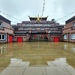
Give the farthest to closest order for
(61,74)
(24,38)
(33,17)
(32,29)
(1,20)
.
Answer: (33,17), (32,29), (24,38), (1,20), (61,74)

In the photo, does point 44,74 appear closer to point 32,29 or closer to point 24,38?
point 24,38

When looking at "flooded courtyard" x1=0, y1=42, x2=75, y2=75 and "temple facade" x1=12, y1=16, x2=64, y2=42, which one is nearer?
"flooded courtyard" x1=0, y1=42, x2=75, y2=75

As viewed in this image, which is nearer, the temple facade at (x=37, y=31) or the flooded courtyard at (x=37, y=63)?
the flooded courtyard at (x=37, y=63)

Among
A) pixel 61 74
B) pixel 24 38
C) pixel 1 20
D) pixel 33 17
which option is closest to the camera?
pixel 61 74

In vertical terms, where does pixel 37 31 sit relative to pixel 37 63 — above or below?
above

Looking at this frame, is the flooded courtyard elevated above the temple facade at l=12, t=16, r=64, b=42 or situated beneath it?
situated beneath

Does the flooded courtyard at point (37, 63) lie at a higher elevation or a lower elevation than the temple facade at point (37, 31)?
lower

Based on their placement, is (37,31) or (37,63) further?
(37,31)

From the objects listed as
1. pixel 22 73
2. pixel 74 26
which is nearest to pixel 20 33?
pixel 74 26

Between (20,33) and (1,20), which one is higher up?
(1,20)

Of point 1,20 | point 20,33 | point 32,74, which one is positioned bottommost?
point 32,74

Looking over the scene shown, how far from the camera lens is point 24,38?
127 ft

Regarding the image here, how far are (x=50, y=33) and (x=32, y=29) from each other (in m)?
6.32

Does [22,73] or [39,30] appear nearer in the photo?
[22,73]
